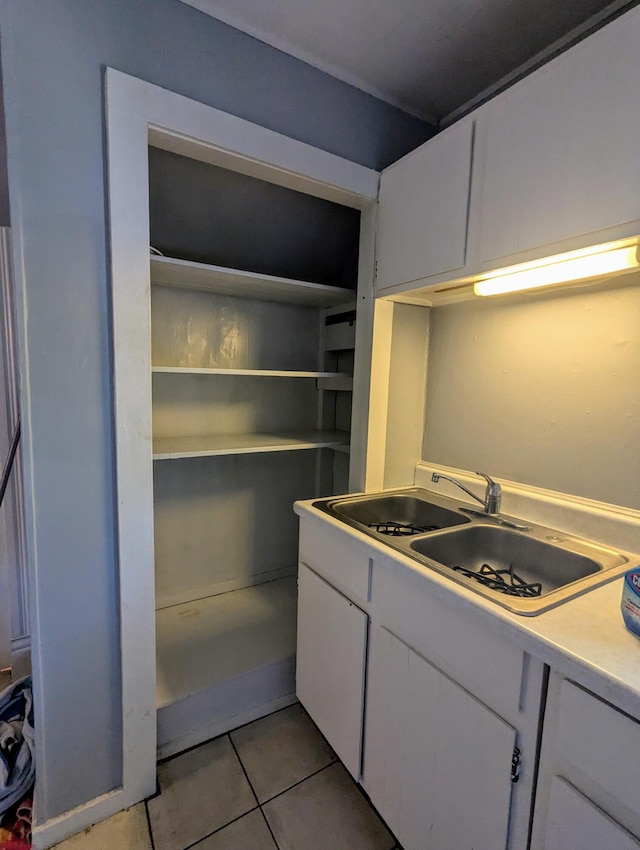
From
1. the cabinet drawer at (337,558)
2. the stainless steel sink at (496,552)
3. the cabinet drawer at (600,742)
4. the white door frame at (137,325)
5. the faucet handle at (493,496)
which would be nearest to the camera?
the cabinet drawer at (600,742)

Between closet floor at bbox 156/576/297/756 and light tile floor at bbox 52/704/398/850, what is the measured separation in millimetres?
92

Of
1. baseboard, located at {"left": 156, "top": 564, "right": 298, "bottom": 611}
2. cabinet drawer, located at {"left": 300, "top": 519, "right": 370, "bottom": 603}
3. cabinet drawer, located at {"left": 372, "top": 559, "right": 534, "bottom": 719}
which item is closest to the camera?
cabinet drawer, located at {"left": 372, "top": 559, "right": 534, "bottom": 719}

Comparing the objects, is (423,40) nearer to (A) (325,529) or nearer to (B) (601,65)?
(B) (601,65)

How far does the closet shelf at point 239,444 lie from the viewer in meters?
1.65

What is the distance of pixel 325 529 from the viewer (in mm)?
1402

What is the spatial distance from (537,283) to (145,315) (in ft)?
3.86

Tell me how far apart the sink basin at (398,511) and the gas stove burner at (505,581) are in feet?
0.73

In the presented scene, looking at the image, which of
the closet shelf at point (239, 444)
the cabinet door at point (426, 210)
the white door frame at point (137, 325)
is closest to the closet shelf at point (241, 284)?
the white door frame at point (137, 325)

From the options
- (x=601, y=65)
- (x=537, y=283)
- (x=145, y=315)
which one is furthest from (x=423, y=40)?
(x=145, y=315)

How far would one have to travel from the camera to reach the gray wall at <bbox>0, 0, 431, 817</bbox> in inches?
41.5

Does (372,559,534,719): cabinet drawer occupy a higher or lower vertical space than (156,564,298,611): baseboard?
higher

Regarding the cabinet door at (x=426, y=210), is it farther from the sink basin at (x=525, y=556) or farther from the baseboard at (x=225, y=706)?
the baseboard at (x=225, y=706)

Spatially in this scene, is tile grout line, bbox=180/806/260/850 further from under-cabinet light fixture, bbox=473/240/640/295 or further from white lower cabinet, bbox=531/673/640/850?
under-cabinet light fixture, bbox=473/240/640/295

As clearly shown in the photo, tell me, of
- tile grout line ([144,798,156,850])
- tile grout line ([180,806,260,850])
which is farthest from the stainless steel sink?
tile grout line ([144,798,156,850])
